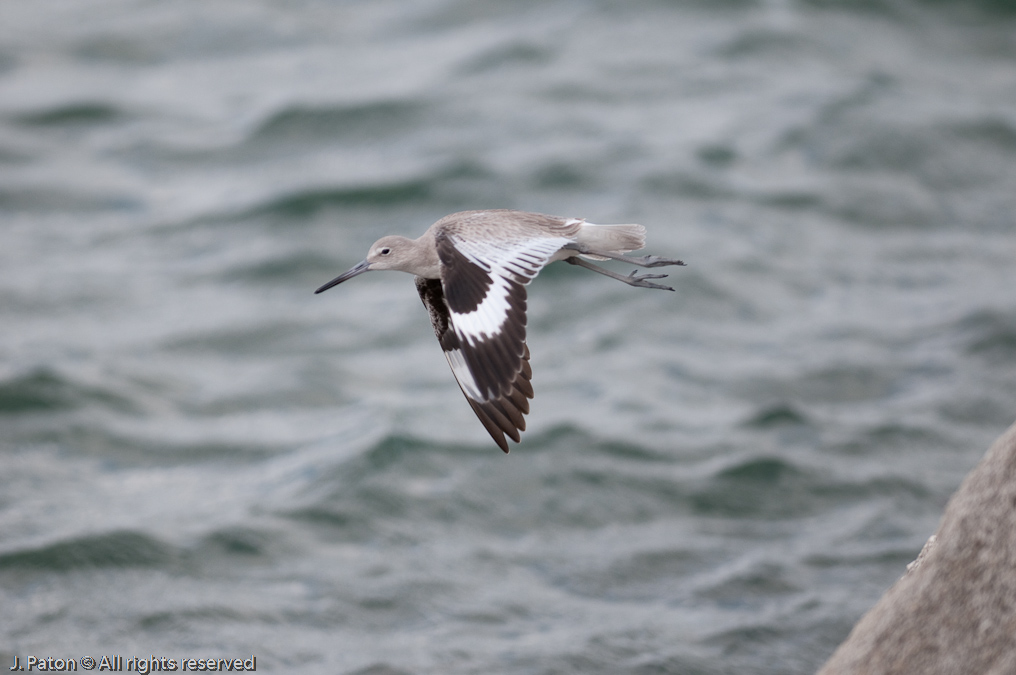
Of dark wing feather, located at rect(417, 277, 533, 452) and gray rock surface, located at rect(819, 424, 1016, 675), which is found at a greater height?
dark wing feather, located at rect(417, 277, 533, 452)

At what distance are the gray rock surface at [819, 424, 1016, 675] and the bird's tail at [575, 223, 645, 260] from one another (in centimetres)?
213

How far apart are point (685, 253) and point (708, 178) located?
204 centimetres

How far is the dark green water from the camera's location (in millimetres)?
10398

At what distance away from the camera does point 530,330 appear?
47.2ft

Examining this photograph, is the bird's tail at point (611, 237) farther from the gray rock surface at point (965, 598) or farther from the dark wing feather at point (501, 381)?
Answer: the gray rock surface at point (965, 598)

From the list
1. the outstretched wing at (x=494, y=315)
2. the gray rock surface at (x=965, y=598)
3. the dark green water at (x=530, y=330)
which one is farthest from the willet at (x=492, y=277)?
the dark green water at (x=530, y=330)

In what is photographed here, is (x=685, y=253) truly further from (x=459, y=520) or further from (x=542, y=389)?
(x=459, y=520)

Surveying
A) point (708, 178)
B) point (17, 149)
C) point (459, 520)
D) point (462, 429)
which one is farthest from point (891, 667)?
point (17, 149)

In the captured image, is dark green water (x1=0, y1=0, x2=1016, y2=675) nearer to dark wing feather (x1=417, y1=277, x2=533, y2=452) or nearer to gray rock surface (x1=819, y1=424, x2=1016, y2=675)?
dark wing feather (x1=417, y1=277, x2=533, y2=452)

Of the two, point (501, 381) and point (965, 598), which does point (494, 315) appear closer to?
point (501, 381)

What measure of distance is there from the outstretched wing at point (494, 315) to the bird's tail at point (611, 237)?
30 cm

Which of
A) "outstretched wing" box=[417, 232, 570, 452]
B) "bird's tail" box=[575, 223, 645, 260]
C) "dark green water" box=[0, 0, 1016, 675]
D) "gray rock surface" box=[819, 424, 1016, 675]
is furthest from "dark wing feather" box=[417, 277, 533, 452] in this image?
"dark green water" box=[0, 0, 1016, 675]

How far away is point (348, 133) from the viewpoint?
1772cm

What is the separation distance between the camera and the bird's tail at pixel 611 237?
5688 millimetres
